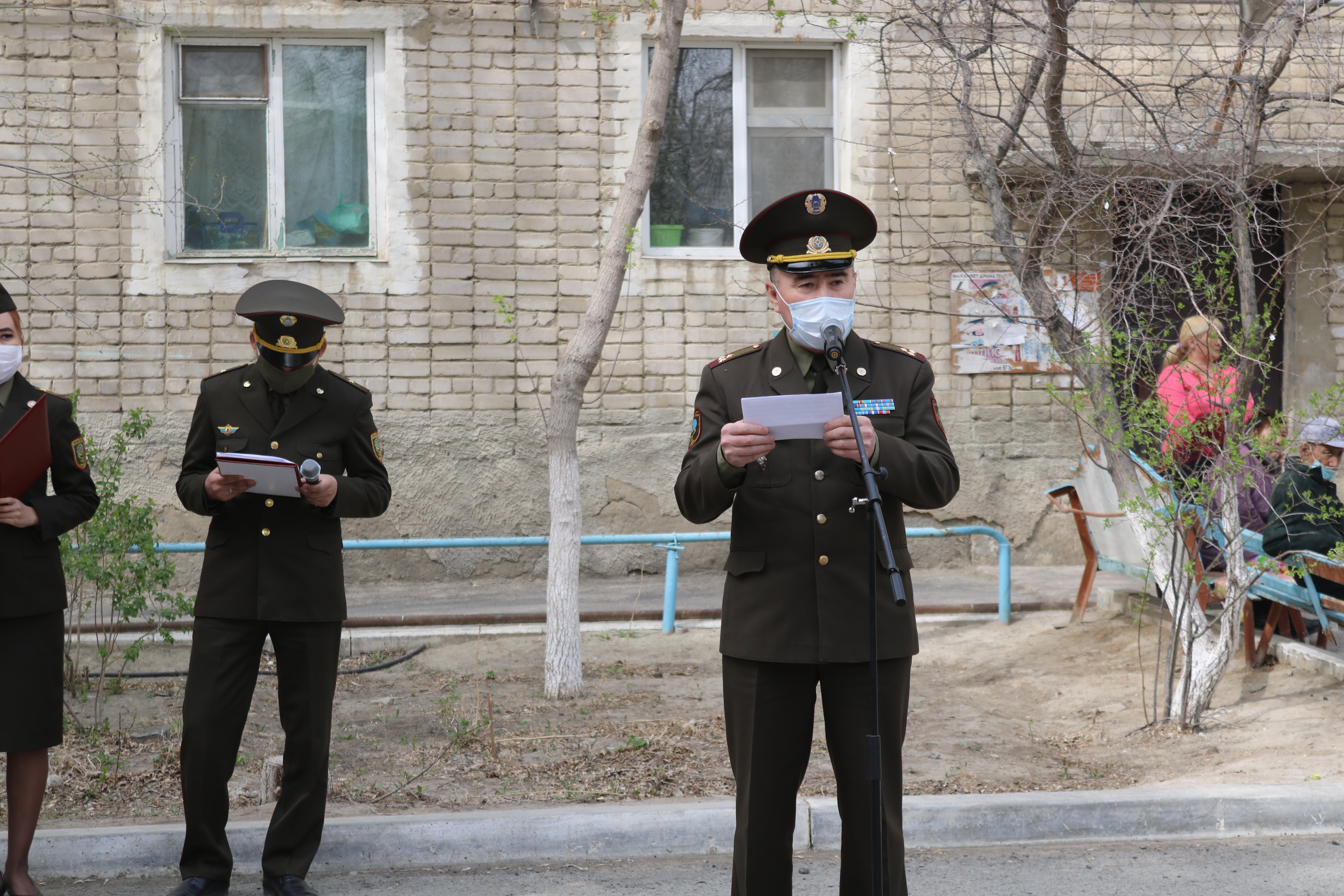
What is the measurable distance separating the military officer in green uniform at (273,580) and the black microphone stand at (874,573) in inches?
71.6

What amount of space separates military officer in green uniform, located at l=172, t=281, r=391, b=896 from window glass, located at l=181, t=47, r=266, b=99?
6724mm

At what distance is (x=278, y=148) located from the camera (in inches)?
400

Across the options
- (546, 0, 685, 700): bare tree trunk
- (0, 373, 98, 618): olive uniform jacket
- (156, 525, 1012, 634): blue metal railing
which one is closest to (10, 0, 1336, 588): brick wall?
(156, 525, 1012, 634): blue metal railing

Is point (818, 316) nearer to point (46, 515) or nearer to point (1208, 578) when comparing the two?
point (46, 515)

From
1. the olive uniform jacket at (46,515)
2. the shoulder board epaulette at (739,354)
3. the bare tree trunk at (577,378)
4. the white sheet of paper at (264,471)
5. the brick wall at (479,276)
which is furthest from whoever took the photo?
the brick wall at (479,276)

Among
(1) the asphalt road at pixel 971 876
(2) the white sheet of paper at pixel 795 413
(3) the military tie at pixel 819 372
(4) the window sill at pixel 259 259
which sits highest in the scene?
(4) the window sill at pixel 259 259

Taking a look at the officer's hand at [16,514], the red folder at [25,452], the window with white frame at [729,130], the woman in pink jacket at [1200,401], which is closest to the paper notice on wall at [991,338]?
the window with white frame at [729,130]

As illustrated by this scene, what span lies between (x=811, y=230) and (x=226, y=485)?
79.8 inches

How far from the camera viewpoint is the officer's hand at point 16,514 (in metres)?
3.79

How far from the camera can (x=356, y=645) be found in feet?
26.0

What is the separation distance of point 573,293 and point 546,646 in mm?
4219

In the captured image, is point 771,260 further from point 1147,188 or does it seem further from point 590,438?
point 590,438

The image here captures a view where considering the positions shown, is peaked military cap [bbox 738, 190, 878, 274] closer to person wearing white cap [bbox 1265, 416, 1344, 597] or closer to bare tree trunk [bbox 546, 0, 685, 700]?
bare tree trunk [bbox 546, 0, 685, 700]

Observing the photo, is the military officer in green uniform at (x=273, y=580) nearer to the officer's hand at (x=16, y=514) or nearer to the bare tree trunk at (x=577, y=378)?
the officer's hand at (x=16, y=514)
